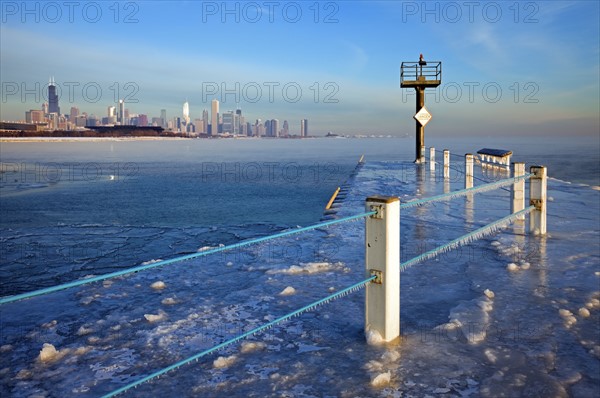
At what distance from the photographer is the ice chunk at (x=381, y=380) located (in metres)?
3.39

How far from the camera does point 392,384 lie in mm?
3389

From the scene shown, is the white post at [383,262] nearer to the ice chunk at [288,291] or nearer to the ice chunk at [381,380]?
the ice chunk at [381,380]

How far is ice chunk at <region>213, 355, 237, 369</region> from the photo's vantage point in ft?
12.3

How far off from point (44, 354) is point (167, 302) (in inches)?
57.7

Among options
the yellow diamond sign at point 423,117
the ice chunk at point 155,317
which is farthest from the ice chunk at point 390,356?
the yellow diamond sign at point 423,117

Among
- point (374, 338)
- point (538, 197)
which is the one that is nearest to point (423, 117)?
point (538, 197)

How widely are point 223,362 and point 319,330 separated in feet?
3.23

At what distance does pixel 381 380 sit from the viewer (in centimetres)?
342

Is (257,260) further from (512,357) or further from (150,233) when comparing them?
(150,233)

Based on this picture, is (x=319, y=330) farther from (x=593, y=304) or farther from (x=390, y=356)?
(x=593, y=304)

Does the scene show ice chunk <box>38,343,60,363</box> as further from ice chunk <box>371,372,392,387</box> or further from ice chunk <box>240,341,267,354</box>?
ice chunk <box>371,372,392,387</box>

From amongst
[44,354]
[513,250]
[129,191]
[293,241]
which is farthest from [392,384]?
[129,191]

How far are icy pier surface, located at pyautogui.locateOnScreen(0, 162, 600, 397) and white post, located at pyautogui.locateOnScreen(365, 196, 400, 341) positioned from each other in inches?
8.4

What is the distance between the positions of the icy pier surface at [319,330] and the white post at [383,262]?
0.21m
